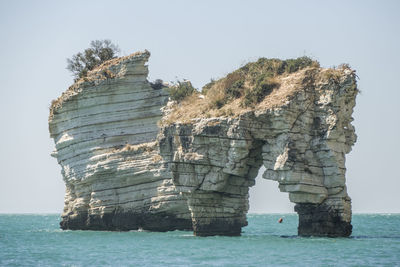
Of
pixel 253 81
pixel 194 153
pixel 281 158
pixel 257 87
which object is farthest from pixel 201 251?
pixel 253 81

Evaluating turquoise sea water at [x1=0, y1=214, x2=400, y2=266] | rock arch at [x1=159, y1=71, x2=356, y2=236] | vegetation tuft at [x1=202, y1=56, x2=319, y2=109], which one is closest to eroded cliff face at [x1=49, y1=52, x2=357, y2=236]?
rock arch at [x1=159, y1=71, x2=356, y2=236]

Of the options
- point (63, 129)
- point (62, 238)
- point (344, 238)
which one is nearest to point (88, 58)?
point (63, 129)

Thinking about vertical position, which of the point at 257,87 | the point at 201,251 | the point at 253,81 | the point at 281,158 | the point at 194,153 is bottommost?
the point at 201,251

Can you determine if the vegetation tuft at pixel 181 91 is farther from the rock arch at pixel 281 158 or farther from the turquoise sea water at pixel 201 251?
the turquoise sea water at pixel 201 251

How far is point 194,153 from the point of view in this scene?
43.6m

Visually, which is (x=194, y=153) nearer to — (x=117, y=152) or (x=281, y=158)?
(x=281, y=158)

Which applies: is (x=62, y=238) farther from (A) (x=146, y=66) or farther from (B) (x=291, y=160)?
(B) (x=291, y=160)

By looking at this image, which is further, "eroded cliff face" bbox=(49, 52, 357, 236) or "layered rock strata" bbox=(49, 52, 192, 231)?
"layered rock strata" bbox=(49, 52, 192, 231)

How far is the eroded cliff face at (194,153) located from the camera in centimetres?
4041

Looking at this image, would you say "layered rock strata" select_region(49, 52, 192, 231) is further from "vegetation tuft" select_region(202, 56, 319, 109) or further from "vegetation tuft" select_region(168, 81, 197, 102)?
"vegetation tuft" select_region(202, 56, 319, 109)

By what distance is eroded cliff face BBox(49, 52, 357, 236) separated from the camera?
40406 millimetres

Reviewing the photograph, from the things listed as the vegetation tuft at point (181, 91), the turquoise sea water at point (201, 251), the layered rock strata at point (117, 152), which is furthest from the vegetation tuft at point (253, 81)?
the turquoise sea water at point (201, 251)

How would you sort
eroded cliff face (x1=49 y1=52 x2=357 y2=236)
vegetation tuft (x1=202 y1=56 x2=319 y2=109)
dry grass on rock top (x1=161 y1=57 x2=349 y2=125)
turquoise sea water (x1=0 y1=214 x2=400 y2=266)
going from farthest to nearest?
vegetation tuft (x1=202 y1=56 x2=319 y2=109) < dry grass on rock top (x1=161 y1=57 x2=349 y2=125) < eroded cliff face (x1=49 y1=52 x2=357 y2=236) < turquoise sea water (x1=0 y1=214 x2=400 y2=266)

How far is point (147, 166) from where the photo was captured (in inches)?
2023
